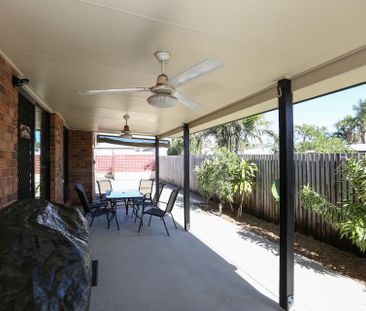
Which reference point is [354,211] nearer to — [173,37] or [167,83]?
[167,83]

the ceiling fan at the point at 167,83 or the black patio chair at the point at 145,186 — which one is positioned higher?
the ceiling fan at the point at 167,83

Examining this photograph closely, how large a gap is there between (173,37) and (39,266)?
152 cm

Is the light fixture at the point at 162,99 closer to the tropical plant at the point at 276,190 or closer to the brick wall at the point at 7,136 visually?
the brick wall at the point at 7,136

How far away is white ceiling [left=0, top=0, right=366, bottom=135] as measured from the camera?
1.38 meters

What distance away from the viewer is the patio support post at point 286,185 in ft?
7.95

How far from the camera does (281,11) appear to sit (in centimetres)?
140

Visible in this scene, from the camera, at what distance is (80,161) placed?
23.8 feet

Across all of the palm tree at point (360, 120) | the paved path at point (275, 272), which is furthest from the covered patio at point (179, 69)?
the palm tree at point (360, 120)

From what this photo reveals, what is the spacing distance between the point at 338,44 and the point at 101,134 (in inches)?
300

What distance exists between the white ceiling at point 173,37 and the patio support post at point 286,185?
0.25 m

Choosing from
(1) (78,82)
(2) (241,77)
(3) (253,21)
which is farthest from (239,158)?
(3) (253,21)

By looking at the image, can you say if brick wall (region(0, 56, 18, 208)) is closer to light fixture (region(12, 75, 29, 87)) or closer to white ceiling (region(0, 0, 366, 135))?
light fixture (region(12, 75, 29, 87))

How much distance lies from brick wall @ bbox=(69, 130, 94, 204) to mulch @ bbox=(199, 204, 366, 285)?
4628mm

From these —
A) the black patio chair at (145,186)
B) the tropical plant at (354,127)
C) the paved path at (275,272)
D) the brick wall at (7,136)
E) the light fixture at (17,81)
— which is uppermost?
the tropical plant at (354,127)
